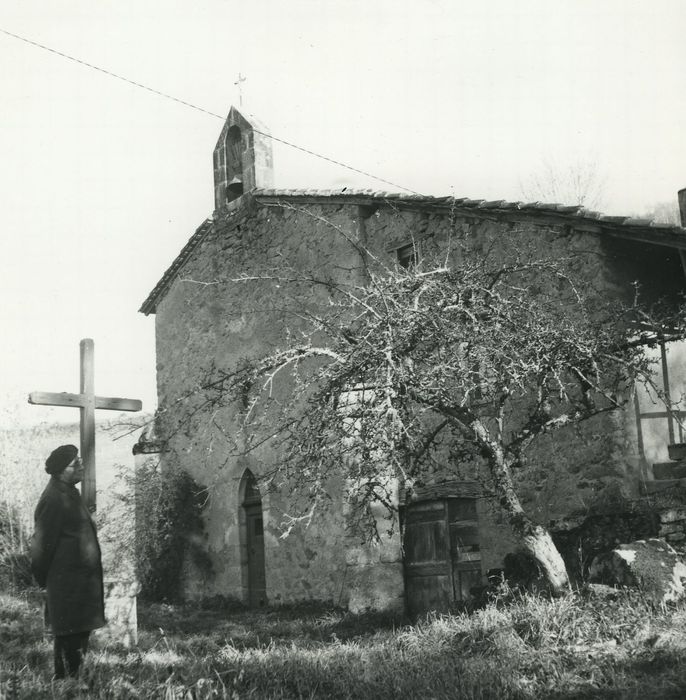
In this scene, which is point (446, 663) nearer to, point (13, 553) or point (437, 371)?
point (437, 371)

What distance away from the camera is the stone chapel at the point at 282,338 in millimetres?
10000

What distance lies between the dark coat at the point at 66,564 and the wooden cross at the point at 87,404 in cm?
191

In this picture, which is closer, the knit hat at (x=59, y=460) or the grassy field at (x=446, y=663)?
the grassy field at (x=446, y=663)

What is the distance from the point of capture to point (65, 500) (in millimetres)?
6211

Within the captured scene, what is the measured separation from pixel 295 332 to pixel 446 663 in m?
7.86

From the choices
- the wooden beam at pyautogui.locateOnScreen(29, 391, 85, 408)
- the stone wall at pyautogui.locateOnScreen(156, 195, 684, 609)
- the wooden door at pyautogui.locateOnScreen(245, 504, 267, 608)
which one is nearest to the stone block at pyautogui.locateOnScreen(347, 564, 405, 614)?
the stone wall at pyautogui.locateOnScreen(156, 195, 684, 609)

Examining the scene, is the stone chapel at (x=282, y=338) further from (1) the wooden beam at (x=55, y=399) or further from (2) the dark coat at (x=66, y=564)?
(2) the dark coat at (x=66, y=564)

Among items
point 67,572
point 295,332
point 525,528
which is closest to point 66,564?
point 67,572

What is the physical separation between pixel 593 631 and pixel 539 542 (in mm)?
1442

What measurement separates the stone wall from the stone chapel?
26 mm

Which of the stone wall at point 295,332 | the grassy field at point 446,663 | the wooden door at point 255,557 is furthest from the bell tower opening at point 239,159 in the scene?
the grassy field at point 446,663

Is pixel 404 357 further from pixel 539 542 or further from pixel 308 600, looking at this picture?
pixel 308 600

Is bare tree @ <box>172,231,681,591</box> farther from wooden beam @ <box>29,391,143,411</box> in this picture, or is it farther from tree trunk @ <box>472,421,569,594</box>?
wooden beam @ <box>29,391,143,411</box>

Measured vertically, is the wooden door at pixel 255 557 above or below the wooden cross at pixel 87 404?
below
